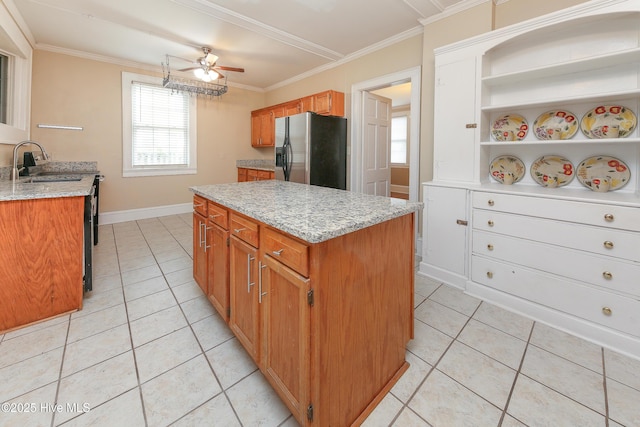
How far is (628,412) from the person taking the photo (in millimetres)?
1275

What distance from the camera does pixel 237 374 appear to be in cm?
151

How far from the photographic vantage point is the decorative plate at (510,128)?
8.10 feet

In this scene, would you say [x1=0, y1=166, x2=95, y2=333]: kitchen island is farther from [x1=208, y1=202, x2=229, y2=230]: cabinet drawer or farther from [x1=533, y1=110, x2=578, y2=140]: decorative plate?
[x1=533, y1=110, x2=578, y2=140]: decorative plate

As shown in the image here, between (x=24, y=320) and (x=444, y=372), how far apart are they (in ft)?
8.78

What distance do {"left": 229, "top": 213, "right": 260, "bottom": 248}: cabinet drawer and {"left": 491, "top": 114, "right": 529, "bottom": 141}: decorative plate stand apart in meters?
2.43

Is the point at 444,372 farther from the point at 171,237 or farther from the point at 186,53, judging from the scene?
the point at 186,53

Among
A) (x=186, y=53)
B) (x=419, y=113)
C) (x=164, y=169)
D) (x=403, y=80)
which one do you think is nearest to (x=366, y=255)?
(x=419, y=113)

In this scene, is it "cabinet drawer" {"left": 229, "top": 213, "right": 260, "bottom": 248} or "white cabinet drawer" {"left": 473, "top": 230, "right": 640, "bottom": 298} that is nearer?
"cabinet drawer" {"left": 229, "top": 213, "right": 260, "bottom": 248}

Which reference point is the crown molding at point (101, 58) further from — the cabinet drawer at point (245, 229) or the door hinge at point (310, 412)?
the door hinge at point (310, 412)

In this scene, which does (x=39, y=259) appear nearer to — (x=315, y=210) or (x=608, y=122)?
(x=315, y=210)

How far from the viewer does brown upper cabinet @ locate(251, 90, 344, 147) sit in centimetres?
422

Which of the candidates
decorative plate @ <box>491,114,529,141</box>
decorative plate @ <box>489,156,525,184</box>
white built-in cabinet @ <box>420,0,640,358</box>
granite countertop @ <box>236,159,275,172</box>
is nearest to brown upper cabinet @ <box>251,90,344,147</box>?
granite countertop @ <box>236,159,275,172</box>

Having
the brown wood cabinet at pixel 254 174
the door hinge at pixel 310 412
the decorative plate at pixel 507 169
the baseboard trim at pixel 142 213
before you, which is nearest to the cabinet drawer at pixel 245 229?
the door hinge at pixel 310 412

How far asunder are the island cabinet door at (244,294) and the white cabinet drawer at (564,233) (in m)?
1.88
